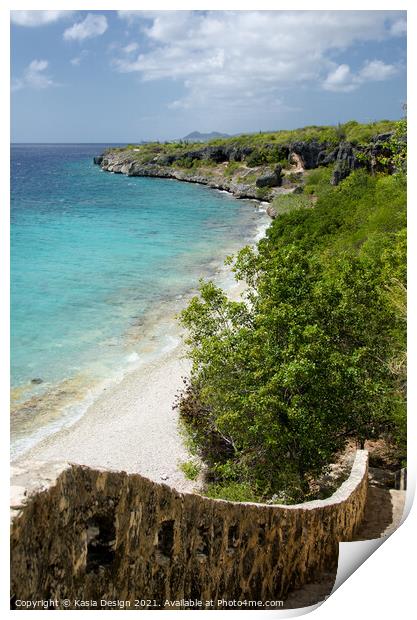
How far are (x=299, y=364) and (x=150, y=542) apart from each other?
13.8 feet

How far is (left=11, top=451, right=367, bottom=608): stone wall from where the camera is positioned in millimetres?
4000

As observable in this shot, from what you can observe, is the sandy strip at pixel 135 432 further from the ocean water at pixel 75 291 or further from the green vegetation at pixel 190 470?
the ocean water at pixel 75 291

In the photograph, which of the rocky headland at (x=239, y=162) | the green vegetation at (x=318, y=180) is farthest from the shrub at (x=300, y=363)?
the rocky headland at (x=239, y=162)

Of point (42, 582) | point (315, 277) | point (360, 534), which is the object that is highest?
point (315, 277)

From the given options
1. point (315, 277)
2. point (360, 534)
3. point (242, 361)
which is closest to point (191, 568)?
point (360, 534)

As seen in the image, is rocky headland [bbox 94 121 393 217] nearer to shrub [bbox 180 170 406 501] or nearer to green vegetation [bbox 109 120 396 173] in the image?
green vegetation [bbox 109 120 396 173]

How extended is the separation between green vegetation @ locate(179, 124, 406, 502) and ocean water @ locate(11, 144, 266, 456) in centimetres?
233

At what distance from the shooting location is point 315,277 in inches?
428

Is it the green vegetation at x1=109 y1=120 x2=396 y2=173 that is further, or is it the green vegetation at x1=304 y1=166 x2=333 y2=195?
the green vegetation at x1=109 y1=120 x2=396 y2=173

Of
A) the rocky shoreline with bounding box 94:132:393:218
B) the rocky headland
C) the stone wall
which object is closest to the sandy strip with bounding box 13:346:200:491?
the stone wall

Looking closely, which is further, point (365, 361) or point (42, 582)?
point (365, 361)

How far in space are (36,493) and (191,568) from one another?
213 cm

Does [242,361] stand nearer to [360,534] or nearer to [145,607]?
[360,534]

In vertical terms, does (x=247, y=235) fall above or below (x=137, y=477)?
above
